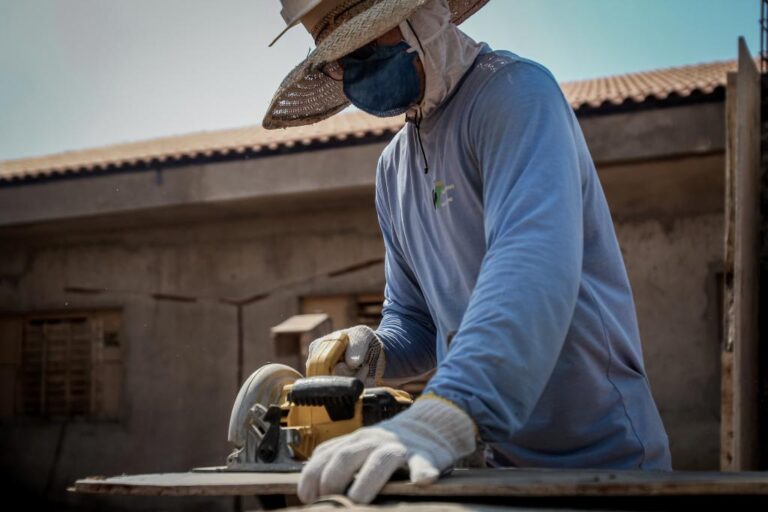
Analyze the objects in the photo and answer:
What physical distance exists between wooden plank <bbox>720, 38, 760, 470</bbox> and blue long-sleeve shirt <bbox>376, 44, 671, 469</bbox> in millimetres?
5043

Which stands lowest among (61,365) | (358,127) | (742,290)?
(61,365)

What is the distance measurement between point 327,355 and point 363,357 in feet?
0.37

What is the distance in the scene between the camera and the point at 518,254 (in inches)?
81.4

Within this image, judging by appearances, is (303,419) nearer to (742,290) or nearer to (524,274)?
(524,274)

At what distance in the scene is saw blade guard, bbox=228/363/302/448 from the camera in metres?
2.62

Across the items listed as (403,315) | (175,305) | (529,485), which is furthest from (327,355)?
(175,305)

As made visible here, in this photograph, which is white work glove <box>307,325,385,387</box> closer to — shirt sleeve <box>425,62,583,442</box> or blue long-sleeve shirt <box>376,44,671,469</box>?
blue long-sleeve shirt <box>376,44,671,469</box>

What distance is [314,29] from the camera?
2.79 metres

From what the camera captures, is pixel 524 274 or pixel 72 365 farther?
pixel 72 365

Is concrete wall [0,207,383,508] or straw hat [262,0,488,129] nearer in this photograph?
straw hat [262,0,488,129]

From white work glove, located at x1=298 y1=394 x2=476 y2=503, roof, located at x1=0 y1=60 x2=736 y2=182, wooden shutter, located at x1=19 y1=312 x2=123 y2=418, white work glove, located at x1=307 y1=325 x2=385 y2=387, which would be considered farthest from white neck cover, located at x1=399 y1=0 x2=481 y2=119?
wooden shutter, located at x1=19 y1=312 x2=123 y2=418

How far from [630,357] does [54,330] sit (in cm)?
1095

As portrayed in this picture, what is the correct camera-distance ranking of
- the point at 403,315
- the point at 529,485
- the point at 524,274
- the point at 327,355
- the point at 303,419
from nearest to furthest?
1. the point at 529,485
2. the point at 524,274
3. the point at 303,419
4. the point at 327,355
5. the point at 403,315

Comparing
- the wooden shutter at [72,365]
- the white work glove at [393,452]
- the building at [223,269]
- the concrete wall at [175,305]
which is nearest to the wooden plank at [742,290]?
the building at [223,269]
